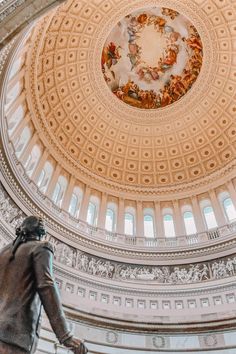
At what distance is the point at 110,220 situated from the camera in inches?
917

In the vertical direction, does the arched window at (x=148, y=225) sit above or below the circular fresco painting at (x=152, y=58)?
below

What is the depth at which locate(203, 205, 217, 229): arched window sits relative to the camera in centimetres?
2203

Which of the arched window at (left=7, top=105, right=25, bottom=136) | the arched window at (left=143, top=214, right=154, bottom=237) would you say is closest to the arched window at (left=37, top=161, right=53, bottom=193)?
the arched window at (left=7, top=105, right=25, bottom=136)

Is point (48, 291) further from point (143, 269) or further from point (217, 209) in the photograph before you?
point (217, 209)

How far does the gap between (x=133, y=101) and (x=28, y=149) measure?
10.3 m

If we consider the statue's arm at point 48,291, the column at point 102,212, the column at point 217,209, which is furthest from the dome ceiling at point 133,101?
the statue's arm at point 48,291

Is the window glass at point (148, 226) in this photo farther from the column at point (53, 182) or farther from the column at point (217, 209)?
the column at point (53, 182)

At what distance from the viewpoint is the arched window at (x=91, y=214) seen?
22422mm

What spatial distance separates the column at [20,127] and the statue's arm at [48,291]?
52.5 feet

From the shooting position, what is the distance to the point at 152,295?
18656mm

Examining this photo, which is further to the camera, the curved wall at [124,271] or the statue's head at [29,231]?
the curved wall at [124,271]

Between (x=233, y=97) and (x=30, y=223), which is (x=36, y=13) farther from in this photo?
(x=233, y=97)

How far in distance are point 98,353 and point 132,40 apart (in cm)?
2114

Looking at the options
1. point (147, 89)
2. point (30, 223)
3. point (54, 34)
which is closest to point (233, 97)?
point (147, 89)
